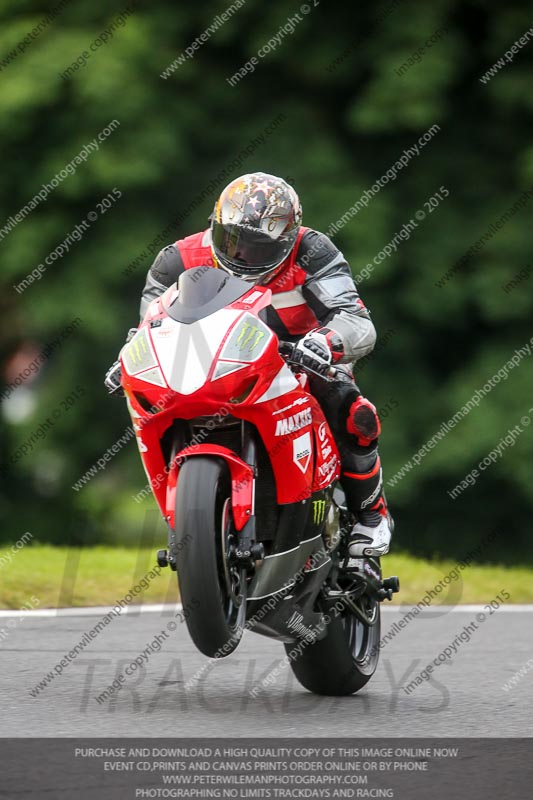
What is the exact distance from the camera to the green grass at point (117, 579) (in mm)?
7656

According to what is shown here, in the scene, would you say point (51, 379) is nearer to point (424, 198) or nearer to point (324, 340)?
point (424, 198)

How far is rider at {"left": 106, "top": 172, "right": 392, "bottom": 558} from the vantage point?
4.89 metres

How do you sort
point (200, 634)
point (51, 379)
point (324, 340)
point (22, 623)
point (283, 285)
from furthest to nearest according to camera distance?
point (51, 379) → point (22, 623) → point (283, 285) → point (324, 340) → point (200, 634)

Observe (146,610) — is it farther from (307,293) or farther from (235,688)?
(307,293)

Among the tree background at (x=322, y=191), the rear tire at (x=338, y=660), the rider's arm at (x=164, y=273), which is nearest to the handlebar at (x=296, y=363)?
the rider's arm at (x=164, y=273)

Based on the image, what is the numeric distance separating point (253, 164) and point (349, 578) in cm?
787

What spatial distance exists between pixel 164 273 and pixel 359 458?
981 millimetres

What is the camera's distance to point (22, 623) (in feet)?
22.0

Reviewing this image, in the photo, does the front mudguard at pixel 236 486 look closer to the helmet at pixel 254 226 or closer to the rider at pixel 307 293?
the rider at pixel 307 293

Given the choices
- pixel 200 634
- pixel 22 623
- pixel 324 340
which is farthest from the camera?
pixel 22 623

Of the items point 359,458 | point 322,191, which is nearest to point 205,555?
point 359,458

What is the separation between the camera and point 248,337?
4.51 metres

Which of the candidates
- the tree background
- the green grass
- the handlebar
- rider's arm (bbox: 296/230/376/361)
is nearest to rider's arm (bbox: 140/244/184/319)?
rider's arm (bbox: 296/230/376/361)

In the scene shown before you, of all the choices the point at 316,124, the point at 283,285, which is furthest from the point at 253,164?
the point at 283,285
